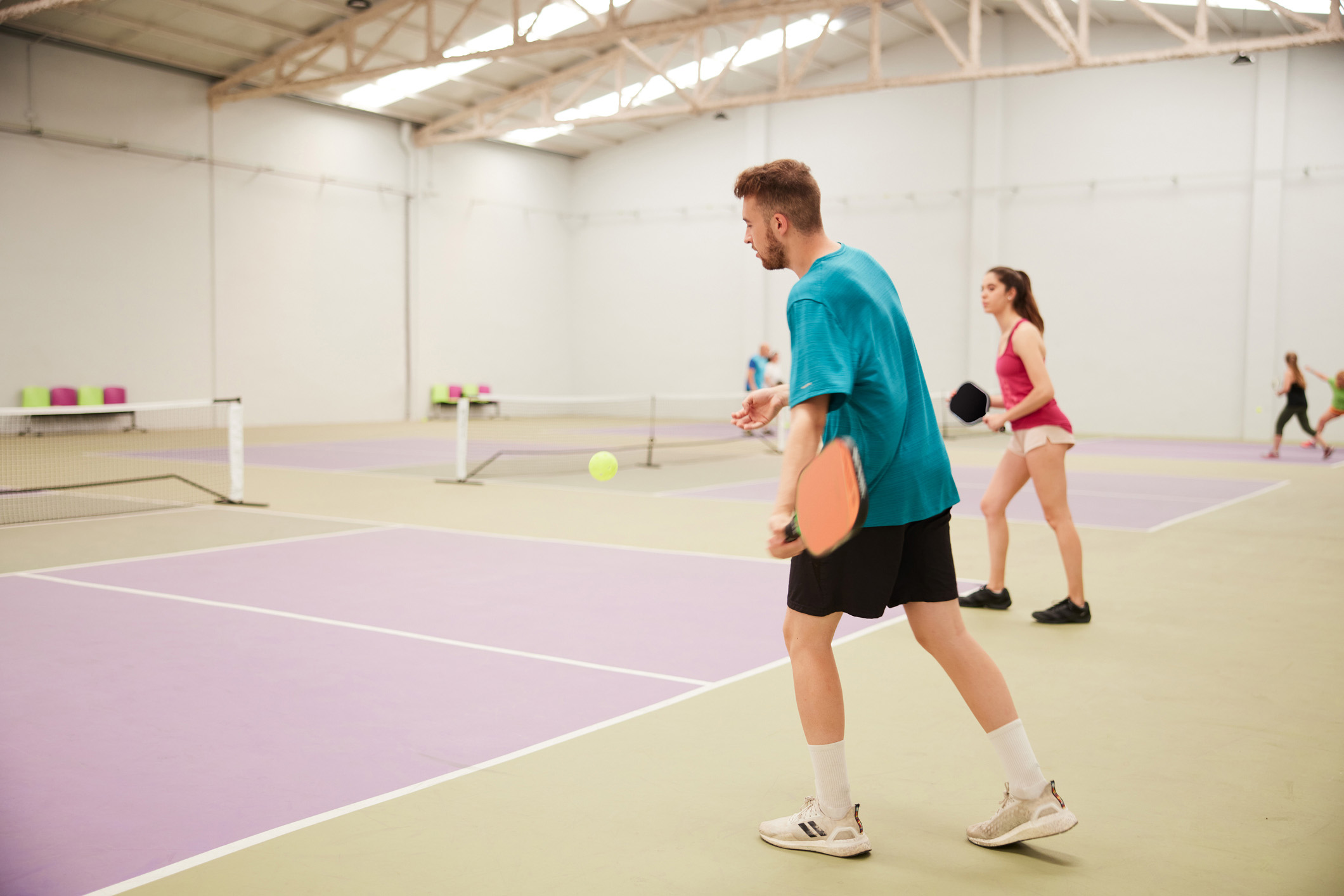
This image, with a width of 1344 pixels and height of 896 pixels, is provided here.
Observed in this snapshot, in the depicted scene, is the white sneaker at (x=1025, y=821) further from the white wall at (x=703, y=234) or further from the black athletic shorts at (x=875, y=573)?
the white wall at (x=703, y=234)

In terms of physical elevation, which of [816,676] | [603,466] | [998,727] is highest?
[603,466]

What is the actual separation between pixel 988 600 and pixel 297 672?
3.38 metres

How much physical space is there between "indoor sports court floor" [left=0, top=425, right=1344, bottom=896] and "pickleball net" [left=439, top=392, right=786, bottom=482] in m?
2.18

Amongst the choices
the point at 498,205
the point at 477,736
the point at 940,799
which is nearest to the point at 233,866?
the point at 477,736

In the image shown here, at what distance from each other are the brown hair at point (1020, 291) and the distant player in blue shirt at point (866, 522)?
262cm

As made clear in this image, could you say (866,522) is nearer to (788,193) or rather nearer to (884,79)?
(788,193)

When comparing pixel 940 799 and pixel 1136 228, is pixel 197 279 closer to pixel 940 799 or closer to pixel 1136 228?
pixel 1136 228

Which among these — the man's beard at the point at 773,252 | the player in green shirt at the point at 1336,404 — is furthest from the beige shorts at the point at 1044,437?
the player in green shirt at the point at 1336,404

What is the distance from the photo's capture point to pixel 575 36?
17.2 metres

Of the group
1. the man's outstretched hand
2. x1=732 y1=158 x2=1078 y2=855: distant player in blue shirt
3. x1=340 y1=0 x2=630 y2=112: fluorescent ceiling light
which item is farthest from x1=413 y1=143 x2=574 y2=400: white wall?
x1=732 y1=158 x2=1078 y2=855: distant player in blue shirt

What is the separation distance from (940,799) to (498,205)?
2548 centimetres

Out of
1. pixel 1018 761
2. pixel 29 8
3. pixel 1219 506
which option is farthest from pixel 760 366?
pixel 1018 761

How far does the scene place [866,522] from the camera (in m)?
2.78

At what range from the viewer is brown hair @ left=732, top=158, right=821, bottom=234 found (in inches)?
110
